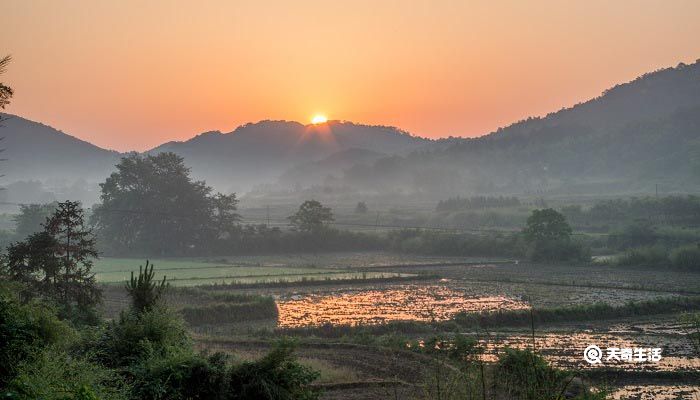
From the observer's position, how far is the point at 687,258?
143 ft

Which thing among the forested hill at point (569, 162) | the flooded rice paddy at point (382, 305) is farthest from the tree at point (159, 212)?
the forested hill at point (569, 162)

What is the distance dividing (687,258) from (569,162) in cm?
12463

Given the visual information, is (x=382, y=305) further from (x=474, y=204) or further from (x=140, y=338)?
(x=474, y=204)

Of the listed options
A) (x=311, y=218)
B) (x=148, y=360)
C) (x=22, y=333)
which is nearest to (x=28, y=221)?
(x=311, y=218)

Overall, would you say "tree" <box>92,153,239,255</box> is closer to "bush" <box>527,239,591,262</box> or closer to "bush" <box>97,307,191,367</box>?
"bush" <box>527,239,591,262</box>

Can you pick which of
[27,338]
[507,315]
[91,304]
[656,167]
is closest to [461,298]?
[507,315]

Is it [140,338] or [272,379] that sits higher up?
[140,338]

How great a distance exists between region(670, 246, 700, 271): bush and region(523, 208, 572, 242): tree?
8377mm

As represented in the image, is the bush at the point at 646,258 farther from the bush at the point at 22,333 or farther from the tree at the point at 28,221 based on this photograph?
the tree at the point at 28,221

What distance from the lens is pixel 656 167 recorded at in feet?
453

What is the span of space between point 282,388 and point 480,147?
190299 millimetres

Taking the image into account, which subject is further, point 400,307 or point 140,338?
point 400,307

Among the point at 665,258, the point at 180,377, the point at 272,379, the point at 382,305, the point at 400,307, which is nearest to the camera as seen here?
the point at 180,377

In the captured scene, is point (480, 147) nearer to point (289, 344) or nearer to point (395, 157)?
point (395, 157)
